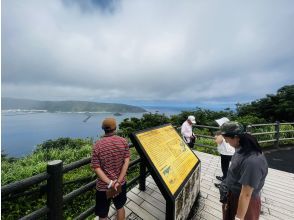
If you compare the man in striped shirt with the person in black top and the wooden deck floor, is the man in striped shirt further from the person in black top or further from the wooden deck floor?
the person in black top

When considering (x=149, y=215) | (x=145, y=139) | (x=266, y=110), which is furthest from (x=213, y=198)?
(x=266, y=110)

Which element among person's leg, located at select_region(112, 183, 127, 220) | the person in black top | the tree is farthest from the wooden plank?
the tree

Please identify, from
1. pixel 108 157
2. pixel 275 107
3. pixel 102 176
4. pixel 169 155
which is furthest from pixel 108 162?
pixel 275 107

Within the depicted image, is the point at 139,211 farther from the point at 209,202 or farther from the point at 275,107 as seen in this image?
the point at 275,107

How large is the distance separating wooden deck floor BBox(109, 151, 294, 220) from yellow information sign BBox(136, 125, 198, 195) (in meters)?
0.88

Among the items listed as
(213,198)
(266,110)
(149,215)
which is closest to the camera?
(149,215)

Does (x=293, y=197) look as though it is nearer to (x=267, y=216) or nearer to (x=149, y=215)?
(x=267, y=216)

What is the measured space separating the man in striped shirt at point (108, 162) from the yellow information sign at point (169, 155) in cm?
46

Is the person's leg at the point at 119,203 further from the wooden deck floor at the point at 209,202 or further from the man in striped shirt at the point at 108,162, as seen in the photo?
the wooden deck floor at the point at 209,202

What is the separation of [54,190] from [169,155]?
2.11 meters

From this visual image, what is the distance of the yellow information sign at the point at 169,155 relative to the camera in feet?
11.9

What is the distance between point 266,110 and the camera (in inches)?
1046

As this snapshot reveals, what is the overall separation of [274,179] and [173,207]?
16.1 feet

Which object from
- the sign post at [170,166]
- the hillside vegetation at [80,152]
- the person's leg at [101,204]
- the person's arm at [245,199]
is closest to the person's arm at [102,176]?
the person's leg at [101,204]
